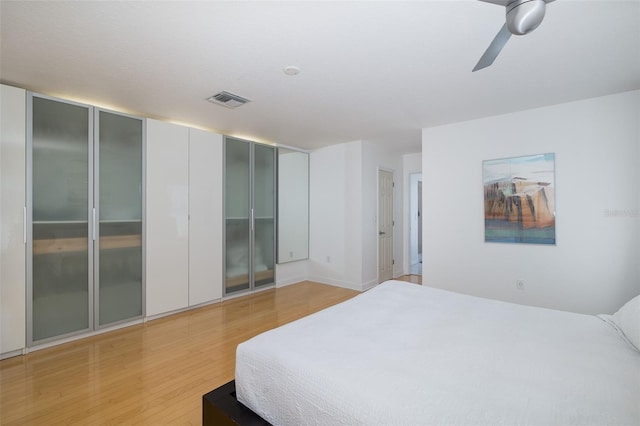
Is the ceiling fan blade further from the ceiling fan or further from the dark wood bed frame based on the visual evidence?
the dark wood bed frame

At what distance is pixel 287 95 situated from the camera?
9.50ft

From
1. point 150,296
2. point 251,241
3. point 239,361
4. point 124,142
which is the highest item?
point 124,142

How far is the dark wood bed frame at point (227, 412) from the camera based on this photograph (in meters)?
1.34

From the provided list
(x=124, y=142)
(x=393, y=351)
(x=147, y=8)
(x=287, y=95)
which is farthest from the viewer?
(x=124, y=142)

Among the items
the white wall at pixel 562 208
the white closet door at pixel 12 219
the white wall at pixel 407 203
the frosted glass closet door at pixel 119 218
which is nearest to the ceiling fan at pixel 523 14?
the white wall at pixel 562 208

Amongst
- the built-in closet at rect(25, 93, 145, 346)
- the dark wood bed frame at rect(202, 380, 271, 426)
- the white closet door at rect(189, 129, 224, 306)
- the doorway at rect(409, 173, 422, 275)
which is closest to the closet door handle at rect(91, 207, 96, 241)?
the built-in closet at rect(25, 93, 145, 346)

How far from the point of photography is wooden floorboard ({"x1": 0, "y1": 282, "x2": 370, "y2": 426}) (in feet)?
6.14

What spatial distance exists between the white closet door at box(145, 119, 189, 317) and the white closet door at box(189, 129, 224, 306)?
0.08 meters

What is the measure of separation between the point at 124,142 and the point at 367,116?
2.86 meters

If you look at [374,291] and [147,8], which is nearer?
[147,8]

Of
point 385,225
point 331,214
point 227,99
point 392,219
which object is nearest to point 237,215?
point 331,214

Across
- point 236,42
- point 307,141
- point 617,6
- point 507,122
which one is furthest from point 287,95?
point 507,122

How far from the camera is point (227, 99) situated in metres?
2.98

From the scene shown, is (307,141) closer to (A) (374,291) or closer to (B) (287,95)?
(B) (287,95)
